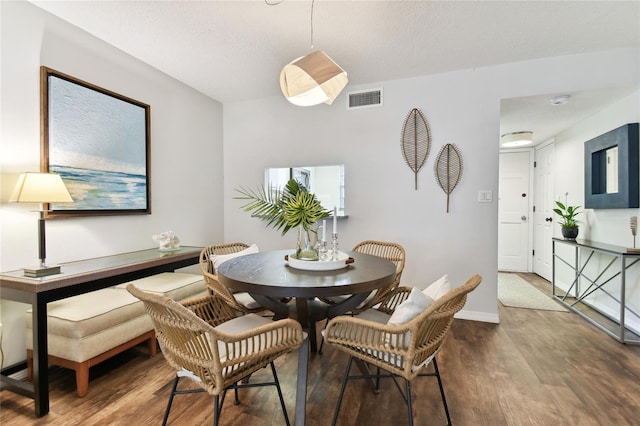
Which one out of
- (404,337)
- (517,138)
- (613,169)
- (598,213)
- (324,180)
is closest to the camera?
(404,337)

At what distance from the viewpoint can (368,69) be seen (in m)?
3.09

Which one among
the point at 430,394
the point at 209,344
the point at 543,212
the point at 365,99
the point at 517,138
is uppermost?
the point at 365,99

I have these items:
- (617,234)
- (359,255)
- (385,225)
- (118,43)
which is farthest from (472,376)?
(118,43)

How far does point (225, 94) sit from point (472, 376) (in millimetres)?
3702

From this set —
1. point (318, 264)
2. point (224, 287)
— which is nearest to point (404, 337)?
point (318, 264)

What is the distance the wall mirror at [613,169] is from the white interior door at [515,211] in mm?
1704

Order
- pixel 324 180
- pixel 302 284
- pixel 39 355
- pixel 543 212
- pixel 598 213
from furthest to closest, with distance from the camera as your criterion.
→ pixel 543 212
pixel 324 180
pixel 598 213
pixel 39 355
pixel 302 284

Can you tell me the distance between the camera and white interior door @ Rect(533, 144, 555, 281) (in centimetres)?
462

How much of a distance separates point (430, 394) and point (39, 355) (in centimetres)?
219

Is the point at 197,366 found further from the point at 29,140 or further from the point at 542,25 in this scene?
the point at 542,25

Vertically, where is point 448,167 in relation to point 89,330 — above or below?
above

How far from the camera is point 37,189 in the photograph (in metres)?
1.79

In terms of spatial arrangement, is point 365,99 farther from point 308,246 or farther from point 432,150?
point 308,246

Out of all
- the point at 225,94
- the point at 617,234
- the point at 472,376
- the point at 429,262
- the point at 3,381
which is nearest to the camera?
the point at 3,381
